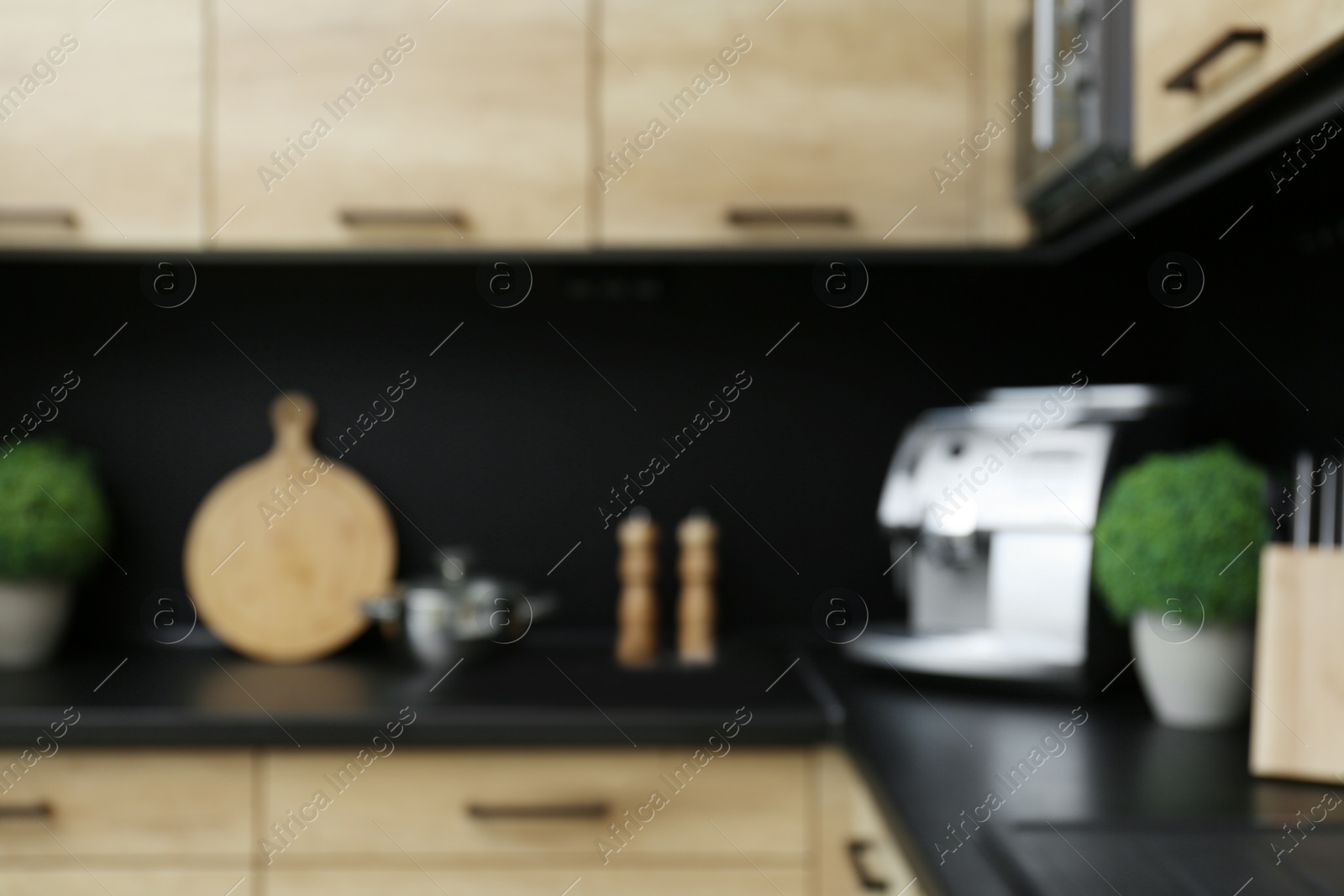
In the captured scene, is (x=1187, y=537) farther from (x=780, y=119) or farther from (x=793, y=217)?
(x=780, y=119)

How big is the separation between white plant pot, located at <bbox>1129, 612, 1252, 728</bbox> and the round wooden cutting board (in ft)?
3.76

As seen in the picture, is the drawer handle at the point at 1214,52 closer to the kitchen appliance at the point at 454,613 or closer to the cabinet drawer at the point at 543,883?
the cabinet drawer at the point at 543,883

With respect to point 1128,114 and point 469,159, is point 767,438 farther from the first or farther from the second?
point 1128,114

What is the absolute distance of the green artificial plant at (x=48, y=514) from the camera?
5.00 feet

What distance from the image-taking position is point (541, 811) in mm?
1213

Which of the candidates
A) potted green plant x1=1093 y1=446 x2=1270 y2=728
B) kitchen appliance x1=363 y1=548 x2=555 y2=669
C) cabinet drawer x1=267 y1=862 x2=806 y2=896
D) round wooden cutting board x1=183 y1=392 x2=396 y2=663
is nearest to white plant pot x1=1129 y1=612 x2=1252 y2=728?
potted green plant x1=1093 y1=446 x2=1270 y2=728

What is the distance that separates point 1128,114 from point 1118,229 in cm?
26

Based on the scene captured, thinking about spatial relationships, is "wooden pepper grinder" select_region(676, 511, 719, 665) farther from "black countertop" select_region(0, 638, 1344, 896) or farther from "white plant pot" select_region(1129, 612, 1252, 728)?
"white plant pot" select_region(1129, 612, 1252, 728)

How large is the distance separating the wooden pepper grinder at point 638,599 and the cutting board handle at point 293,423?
571mm

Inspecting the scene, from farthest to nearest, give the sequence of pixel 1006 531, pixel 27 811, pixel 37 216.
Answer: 1. pixel 37 216
2. pixel 1006 531
3. pixel 27 811

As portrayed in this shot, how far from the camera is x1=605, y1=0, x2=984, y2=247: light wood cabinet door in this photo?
1.44 meters

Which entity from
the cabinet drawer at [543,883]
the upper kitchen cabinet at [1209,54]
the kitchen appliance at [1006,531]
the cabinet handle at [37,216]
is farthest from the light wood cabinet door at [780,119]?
the cabinet drawer at [543,883]

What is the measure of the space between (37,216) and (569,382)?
0.81 m

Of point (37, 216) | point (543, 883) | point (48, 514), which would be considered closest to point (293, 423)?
point (48, 514)
